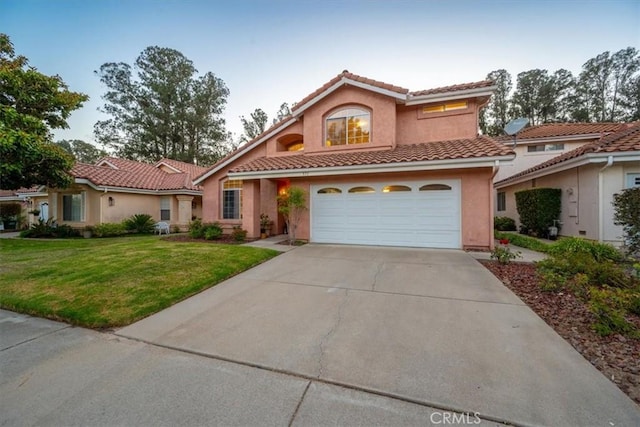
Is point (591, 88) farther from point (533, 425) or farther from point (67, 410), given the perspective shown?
point (67, 410)

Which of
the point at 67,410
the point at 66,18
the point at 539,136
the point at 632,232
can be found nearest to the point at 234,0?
the point at 66,18

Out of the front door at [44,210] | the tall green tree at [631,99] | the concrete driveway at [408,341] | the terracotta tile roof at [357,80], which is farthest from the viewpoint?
the tall green tree at [631,99]

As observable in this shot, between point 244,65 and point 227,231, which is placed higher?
point 244,65

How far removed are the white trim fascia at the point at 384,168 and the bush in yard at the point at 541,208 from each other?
16.6ft

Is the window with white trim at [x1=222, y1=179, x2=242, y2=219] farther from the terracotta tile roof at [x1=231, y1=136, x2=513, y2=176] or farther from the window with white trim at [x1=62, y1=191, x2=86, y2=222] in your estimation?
the window with white trim at [x1=62, y1=191, x2=86, y2=222]

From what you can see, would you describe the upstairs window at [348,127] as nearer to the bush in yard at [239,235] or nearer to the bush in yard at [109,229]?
the bush in yard at [239,235]

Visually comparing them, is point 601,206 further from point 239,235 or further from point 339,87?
point 239,235

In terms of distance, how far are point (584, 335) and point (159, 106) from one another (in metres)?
36.1

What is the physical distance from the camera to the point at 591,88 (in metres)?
28.1

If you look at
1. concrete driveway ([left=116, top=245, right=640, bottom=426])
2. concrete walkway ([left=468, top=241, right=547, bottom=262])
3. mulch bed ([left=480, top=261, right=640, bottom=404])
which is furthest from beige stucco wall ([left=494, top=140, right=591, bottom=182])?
concrete driveway ([left=116, top=245, right=640, bottom=426])

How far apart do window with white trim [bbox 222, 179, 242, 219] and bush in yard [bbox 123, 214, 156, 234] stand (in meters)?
6.24

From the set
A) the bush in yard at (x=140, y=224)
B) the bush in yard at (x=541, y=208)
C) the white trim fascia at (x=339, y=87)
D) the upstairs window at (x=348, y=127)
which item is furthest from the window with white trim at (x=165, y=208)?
the bush in yard at (x=541, y=208)

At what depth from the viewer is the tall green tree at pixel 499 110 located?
30.8 meters

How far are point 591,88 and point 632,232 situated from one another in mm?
35427
